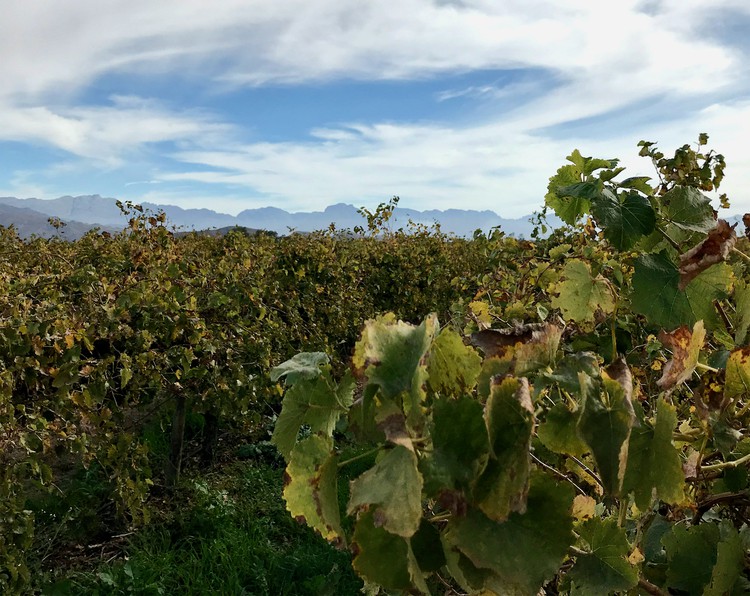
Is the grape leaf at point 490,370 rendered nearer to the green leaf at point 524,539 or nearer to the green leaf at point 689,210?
the green leaf at point 524,539

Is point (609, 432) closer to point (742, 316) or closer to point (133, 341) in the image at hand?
point (742, 316)

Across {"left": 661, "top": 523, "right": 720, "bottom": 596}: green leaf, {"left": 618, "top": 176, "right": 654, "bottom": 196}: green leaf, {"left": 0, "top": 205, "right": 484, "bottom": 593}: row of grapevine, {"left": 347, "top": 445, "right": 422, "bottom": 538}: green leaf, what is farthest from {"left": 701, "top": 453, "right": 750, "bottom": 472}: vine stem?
{"left": 0, "top": 205, "right": 484, "bottom": 593}: row of grapevine

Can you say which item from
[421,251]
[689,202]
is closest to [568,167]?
[689,202]

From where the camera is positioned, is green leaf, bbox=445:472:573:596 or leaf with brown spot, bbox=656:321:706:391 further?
leaf with brown spot, bbox=656:321:706:391

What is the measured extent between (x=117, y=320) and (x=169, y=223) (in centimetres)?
264

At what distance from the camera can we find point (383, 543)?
0.55 metres

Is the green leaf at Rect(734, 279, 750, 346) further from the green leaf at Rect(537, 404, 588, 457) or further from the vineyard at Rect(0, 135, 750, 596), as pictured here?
the green leaf at Rect(537, 404, 588, 457)

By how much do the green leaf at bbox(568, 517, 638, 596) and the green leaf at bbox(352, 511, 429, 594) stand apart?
292mm

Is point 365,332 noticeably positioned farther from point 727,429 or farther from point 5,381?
point 5,381

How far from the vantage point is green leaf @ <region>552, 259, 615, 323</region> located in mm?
Result: 1266

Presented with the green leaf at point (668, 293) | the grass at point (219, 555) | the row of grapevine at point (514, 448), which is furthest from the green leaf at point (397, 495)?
the grass at point (219, 555)

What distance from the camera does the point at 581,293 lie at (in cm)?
128

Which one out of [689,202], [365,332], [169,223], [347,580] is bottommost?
[347,580]

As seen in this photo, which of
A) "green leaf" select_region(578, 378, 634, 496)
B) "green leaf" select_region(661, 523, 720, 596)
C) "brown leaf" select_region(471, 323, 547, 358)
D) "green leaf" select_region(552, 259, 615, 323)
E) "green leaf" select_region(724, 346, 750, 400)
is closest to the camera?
"green leaf" select_region(578, 378, 634, 496)
